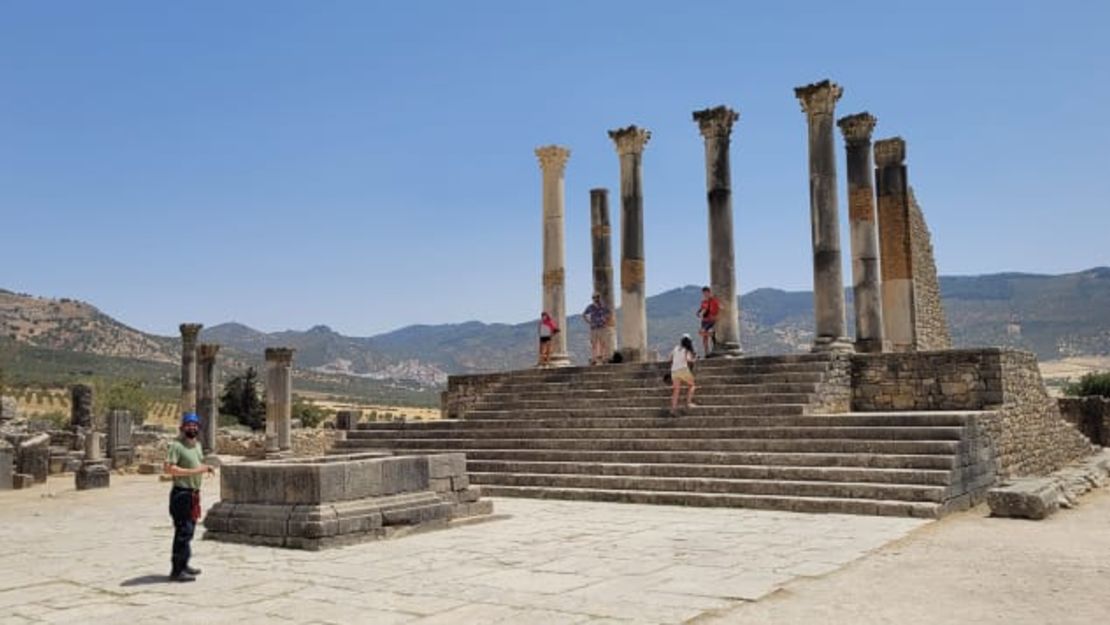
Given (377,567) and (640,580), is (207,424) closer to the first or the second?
(377,567)

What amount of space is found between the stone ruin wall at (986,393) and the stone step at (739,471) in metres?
2.19

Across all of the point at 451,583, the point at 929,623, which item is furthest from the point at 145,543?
the point at 929,623

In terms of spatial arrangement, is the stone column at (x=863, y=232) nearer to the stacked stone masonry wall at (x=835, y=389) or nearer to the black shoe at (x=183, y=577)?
the stacked stone masonry wall at (x=835, y=389)

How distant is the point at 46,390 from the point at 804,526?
59.3 meters

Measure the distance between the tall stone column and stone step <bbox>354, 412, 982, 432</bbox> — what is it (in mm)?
4210

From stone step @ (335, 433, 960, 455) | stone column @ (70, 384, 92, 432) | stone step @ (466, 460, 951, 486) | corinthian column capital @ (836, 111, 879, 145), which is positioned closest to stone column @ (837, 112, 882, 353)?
corinthian column capital @ (836, 111, 879, 145)

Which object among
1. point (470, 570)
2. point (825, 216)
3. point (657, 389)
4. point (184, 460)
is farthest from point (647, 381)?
point (184, 460)

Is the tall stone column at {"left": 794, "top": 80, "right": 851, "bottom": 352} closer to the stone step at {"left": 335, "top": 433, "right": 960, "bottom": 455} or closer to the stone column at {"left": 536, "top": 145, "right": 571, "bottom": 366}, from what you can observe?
the stone step at {"left": 335, "top": 433, "right": 960, "bottom": 455}

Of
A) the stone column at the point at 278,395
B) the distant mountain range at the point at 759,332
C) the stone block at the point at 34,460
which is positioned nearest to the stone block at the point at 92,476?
the stone block at the point at 34,460

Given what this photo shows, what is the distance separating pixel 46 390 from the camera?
5894cm

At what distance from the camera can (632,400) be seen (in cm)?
1838

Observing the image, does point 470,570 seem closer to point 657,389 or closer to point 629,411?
point 629,411

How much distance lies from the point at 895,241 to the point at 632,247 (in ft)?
20.6

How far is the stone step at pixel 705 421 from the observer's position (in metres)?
13.7
